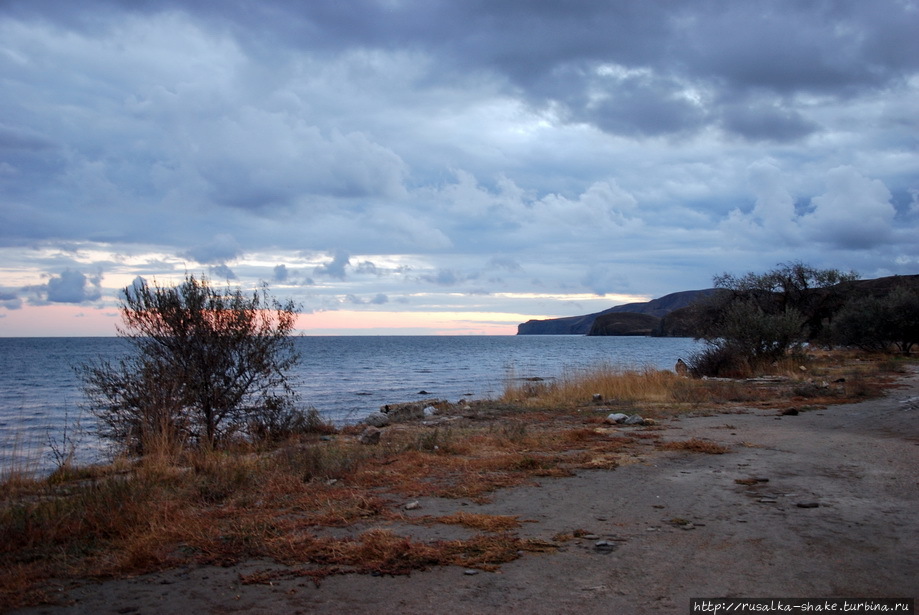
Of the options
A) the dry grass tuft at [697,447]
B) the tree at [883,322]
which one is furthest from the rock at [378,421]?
the tree at [883,322]

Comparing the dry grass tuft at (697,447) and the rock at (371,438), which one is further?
the rock at (371,438)

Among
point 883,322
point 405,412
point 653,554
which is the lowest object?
point 405,412

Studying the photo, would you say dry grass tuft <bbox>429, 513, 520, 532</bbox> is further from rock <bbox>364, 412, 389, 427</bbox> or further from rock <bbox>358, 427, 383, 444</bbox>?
rock <bbox>364, 412, 389, 427</bbox>

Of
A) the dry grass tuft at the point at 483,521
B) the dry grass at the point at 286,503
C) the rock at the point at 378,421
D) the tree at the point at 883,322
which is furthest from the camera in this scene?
the tree at the point at 883,322

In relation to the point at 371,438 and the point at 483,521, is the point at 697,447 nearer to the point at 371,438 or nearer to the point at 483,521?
the point at 483,521

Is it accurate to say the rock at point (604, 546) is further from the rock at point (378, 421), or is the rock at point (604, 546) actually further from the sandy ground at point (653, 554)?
the rock at point (378, 421)

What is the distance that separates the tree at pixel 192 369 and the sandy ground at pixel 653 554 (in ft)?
21.8

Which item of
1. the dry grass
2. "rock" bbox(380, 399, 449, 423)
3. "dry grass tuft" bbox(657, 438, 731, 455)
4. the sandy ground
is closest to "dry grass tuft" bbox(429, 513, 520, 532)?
the dry grass

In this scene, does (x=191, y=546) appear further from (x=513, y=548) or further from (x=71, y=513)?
(x=513, y=548)

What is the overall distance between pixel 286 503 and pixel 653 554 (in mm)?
3687

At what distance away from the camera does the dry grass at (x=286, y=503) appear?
4.74 meters

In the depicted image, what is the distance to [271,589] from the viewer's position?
4238 mm

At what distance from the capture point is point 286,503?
6.44 m

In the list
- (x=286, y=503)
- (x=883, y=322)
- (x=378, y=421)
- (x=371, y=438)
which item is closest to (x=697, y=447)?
(x=371, y=438)
